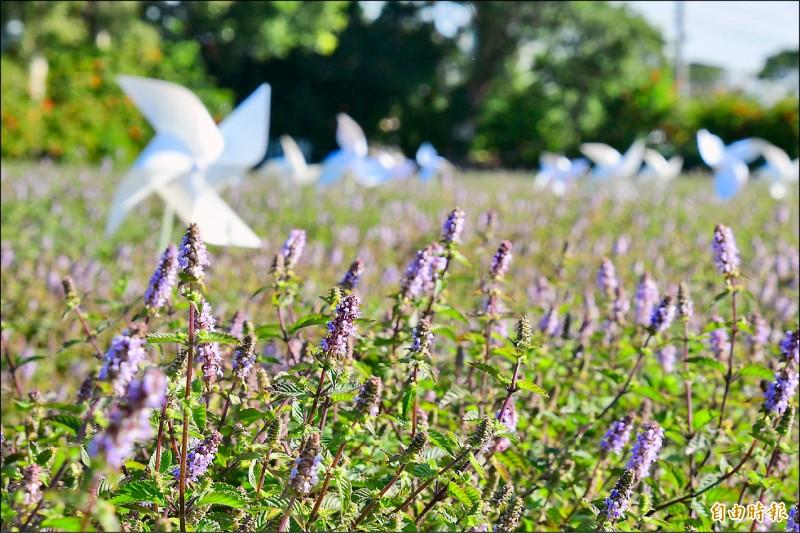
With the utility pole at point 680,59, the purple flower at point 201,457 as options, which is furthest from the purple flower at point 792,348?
the utility pole at point 680,59

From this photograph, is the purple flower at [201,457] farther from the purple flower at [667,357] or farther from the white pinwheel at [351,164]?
the white pinwheel at [351,164]

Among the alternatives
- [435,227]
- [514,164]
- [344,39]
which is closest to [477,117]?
[514,164]

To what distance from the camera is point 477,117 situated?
1341 inches

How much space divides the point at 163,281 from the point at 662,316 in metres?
1.47

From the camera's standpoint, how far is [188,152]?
219 inches

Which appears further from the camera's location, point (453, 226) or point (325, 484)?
point (453, 226)

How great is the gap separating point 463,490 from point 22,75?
19445 mm

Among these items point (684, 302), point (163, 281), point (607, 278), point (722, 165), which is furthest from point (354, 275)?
point (722, 165)

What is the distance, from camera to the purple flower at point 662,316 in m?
2.58

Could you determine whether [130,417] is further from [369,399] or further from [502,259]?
[502,259]

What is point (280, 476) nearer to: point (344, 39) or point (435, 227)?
point (435, 227)

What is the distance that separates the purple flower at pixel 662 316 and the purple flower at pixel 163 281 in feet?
4.67

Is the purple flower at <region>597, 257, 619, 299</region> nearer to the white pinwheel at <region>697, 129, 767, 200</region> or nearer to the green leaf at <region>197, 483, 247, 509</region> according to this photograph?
the green leaf at <region>197, 483, 247, 509</region>

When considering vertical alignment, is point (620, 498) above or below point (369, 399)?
below
